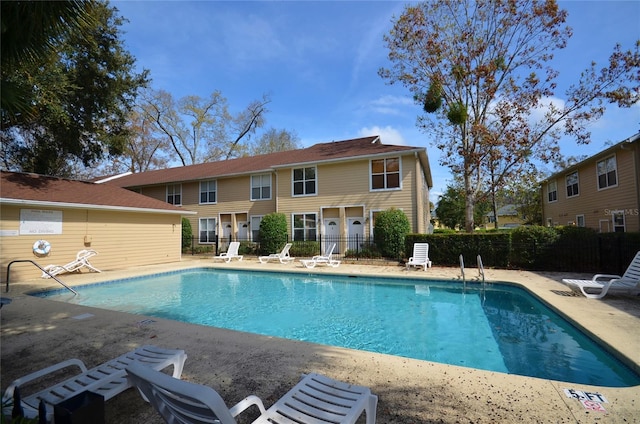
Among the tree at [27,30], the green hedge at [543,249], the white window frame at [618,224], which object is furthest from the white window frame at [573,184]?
the tree at [27,30]

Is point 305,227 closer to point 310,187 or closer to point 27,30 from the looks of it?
point 310,187

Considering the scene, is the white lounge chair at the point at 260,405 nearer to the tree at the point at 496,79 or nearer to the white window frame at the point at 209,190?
the tree at the point at 496,79

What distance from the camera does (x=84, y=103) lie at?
13.8 meters

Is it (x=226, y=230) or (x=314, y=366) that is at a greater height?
(x=226, y=230)

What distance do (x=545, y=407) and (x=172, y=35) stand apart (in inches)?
579

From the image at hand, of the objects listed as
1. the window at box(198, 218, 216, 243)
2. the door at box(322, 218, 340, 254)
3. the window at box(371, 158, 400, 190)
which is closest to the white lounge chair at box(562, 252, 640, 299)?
the window at box(371, 158, 400, 190)

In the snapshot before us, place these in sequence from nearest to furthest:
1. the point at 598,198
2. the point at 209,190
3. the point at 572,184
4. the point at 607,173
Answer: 1. the point at 607,173
2. the point at 598,198
3. the point at 572,184
4. the point at 209,190

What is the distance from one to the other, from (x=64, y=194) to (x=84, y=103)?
171 inches

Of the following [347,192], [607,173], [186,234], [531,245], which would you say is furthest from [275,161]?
[607,173]

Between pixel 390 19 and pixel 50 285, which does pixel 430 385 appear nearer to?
pixel 50 285

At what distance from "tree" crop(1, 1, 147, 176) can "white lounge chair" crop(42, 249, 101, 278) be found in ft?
17.8

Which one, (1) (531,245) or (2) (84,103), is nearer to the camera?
(1) (531,245)

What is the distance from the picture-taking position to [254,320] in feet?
24.0

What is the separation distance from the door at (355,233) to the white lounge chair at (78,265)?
39.8 feet
